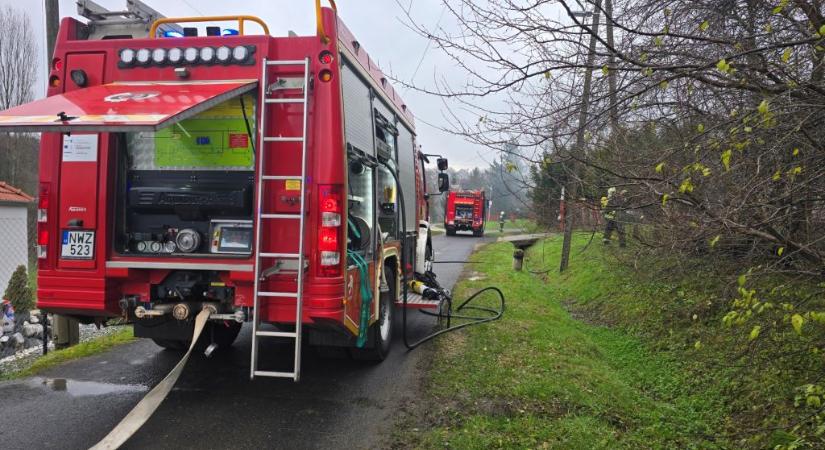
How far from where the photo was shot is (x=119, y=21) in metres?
4.68

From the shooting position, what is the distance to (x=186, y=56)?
14.0 feet

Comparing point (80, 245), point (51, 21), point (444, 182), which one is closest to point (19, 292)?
point (51, 21)

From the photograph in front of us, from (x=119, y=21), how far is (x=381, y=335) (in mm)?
3926

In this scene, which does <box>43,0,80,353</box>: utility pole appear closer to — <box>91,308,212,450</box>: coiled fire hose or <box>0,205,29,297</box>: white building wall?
<box>91,308,212,450</box>: coiled fire hose

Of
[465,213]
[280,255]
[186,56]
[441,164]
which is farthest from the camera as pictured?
[465,213]

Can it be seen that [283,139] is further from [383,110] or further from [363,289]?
[383,110]

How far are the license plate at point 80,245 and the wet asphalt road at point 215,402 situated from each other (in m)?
1.26

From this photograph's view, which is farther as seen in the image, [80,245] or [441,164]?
[441,164]

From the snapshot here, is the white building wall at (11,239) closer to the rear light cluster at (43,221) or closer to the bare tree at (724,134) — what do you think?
the rear light cluster at (43,221)

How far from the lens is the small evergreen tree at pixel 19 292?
8477 millimetres

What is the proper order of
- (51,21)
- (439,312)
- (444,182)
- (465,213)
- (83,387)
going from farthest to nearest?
(465,213), (444,182), (439,312), (51,21), (83,387)

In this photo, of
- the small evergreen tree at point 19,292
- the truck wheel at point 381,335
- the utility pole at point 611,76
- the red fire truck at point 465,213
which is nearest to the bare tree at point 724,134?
the utility pole at point 611,76

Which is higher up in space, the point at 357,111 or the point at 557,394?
the point at 357,111

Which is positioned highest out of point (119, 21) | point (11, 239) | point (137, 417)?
point (119, 21)
